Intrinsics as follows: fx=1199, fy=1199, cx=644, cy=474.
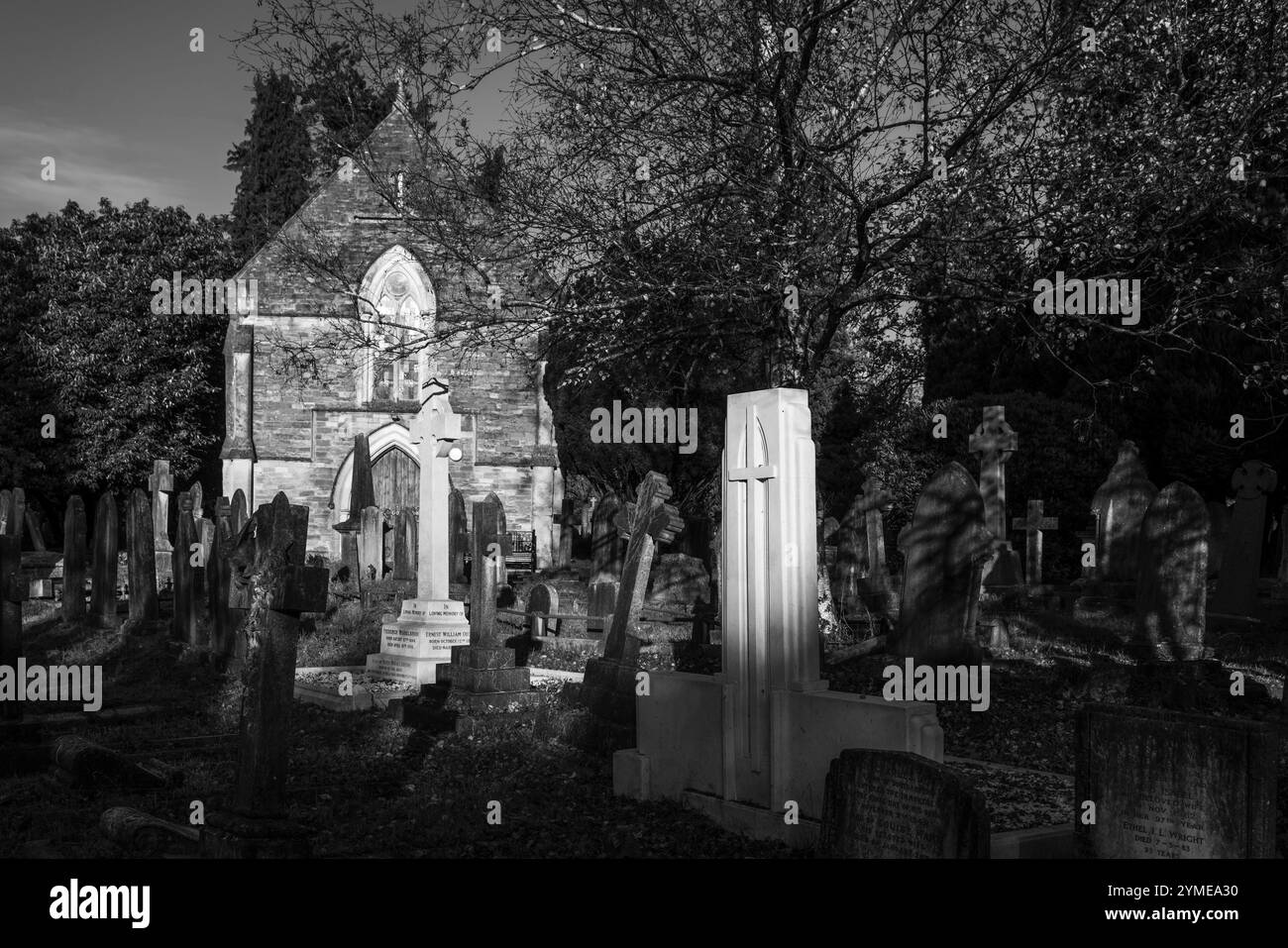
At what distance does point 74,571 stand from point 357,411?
11134 millimetres

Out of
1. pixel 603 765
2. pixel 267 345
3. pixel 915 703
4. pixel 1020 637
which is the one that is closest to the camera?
pixel 915 703

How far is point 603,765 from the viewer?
8344mm

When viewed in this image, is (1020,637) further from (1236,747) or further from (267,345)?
(267,345)

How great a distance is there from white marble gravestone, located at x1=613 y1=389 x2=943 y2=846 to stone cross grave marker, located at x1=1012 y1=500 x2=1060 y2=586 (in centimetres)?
1238

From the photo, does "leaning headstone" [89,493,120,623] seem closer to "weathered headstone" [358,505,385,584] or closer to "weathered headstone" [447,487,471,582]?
"weathered headstone" [358,505,385,584]

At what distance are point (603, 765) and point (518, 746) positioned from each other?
81cm

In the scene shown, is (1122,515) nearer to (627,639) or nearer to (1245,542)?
(1245,542)

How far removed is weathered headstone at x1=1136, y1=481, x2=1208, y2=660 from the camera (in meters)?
10.4

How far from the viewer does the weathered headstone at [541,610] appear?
49.0 ft

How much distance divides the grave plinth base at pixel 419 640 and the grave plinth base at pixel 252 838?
6772 millimetres

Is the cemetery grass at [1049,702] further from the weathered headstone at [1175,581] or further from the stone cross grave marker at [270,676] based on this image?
the stone cross grave marker at [270,676]

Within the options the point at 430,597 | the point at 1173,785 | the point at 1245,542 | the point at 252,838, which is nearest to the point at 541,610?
the point at 430,597

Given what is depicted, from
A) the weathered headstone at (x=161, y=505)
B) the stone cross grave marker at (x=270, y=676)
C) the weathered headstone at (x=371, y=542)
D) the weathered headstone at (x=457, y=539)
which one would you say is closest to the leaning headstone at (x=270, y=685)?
the stone cross grave marker at (x=270, y=676)
